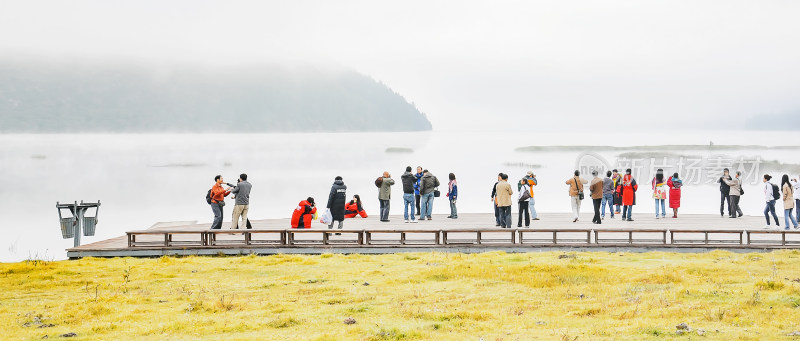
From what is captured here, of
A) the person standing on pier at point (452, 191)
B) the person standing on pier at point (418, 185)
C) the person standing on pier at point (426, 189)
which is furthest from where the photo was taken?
the person standing on pier at point (418, 185)

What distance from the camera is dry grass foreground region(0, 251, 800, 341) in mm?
12906

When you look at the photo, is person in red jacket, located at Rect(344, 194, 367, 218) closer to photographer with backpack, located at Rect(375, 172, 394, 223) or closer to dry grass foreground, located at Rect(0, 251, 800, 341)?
photographer with backpack, located at Rect(375, 172, 394, 223)

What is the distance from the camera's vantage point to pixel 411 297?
53.4ft

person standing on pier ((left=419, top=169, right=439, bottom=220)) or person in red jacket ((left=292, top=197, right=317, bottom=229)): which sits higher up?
person standing on pier ((left=419, top=169, right=439, bottom=220))

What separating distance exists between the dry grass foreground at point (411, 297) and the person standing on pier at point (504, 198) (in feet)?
10.2

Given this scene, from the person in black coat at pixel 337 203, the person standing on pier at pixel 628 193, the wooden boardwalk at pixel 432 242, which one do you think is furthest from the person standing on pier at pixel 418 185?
the person standing on pier at pixel 628 193

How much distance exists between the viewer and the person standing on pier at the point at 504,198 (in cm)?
2453

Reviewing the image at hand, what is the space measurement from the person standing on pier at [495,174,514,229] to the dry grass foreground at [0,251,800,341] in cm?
311

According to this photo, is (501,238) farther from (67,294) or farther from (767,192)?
(67,294)

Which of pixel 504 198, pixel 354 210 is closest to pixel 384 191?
pixel 354 210

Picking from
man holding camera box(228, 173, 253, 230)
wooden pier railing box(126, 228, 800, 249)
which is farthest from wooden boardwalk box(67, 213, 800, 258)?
man holding camera box(228, 173, 253, 230)

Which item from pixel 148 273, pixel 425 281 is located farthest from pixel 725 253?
pixel 148 273

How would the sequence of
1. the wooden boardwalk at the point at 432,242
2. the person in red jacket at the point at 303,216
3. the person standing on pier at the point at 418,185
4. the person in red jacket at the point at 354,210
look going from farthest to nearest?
the person in red jacket at the point at 354,210 < the person standing on pier at the point at 418,185 < the person in red jacket at the point at 303,216 < the wooden boardwalk at the point at 432,242

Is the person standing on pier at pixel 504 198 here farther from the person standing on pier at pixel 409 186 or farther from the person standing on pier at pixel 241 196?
the person standing on pier at pixel 241 196
